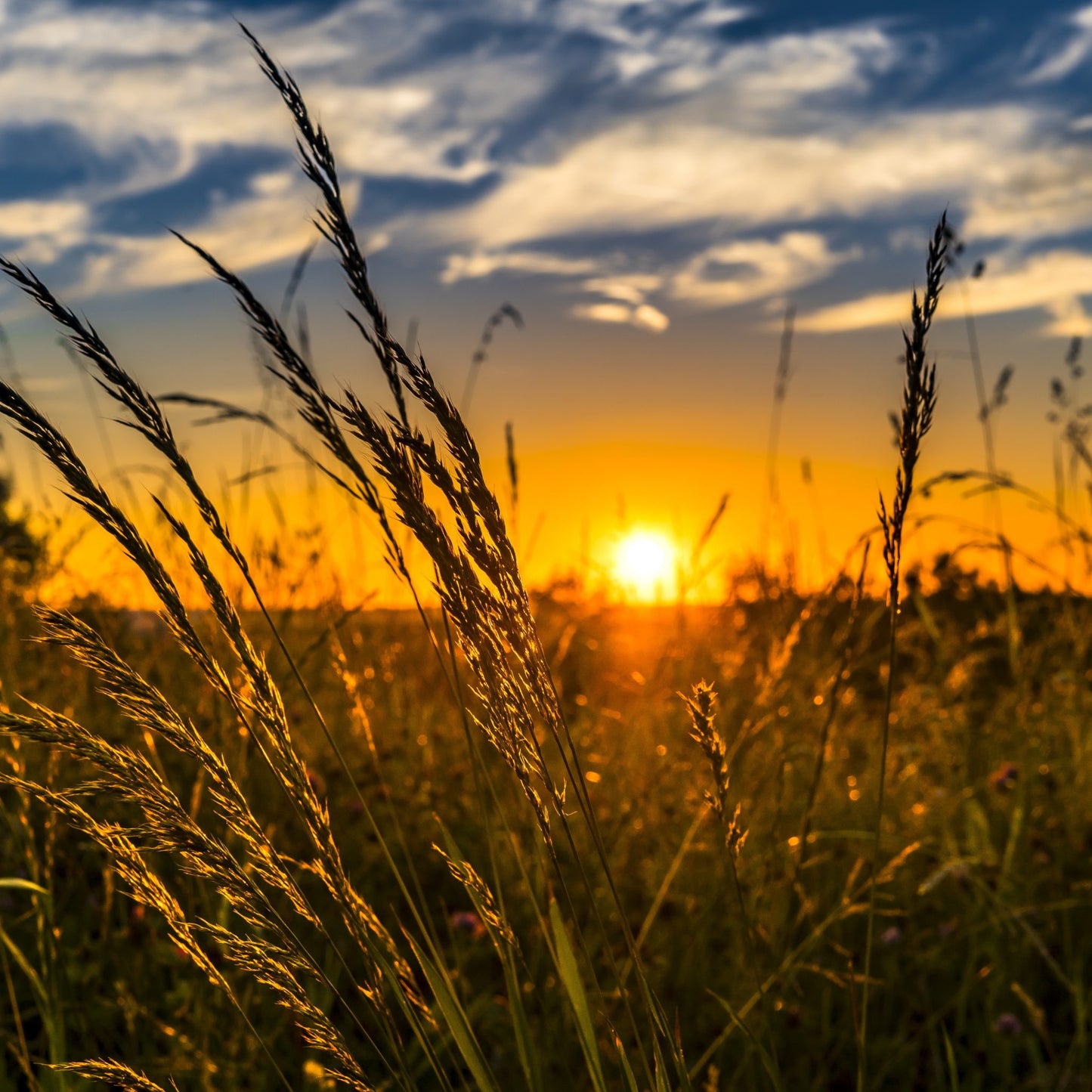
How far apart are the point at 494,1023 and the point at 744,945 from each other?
0.60 m

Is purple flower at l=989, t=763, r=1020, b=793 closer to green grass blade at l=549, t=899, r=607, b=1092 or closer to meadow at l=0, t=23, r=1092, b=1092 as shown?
meadow at l=0, t=23, r=1092, b=1092

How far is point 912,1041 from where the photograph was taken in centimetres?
214

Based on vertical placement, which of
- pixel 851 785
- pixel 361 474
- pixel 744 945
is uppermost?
pixel 361 474

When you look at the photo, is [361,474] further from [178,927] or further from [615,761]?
[615,761]

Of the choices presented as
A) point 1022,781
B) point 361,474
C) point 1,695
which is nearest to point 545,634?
point 1022,781

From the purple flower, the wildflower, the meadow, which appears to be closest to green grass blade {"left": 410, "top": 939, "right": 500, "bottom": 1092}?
the meadow

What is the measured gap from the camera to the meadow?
0.93 m

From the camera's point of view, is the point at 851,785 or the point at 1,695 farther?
the point at 851,785

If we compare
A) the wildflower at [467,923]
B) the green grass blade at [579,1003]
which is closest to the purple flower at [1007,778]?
the wildflower at [467,923]

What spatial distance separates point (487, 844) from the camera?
2340 mm

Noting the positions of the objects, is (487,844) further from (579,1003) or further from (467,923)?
(579,1003)

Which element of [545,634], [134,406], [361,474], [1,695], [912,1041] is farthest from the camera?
[545,634]

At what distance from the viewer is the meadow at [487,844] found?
93cm

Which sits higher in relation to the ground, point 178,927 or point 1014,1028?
point 178,927
